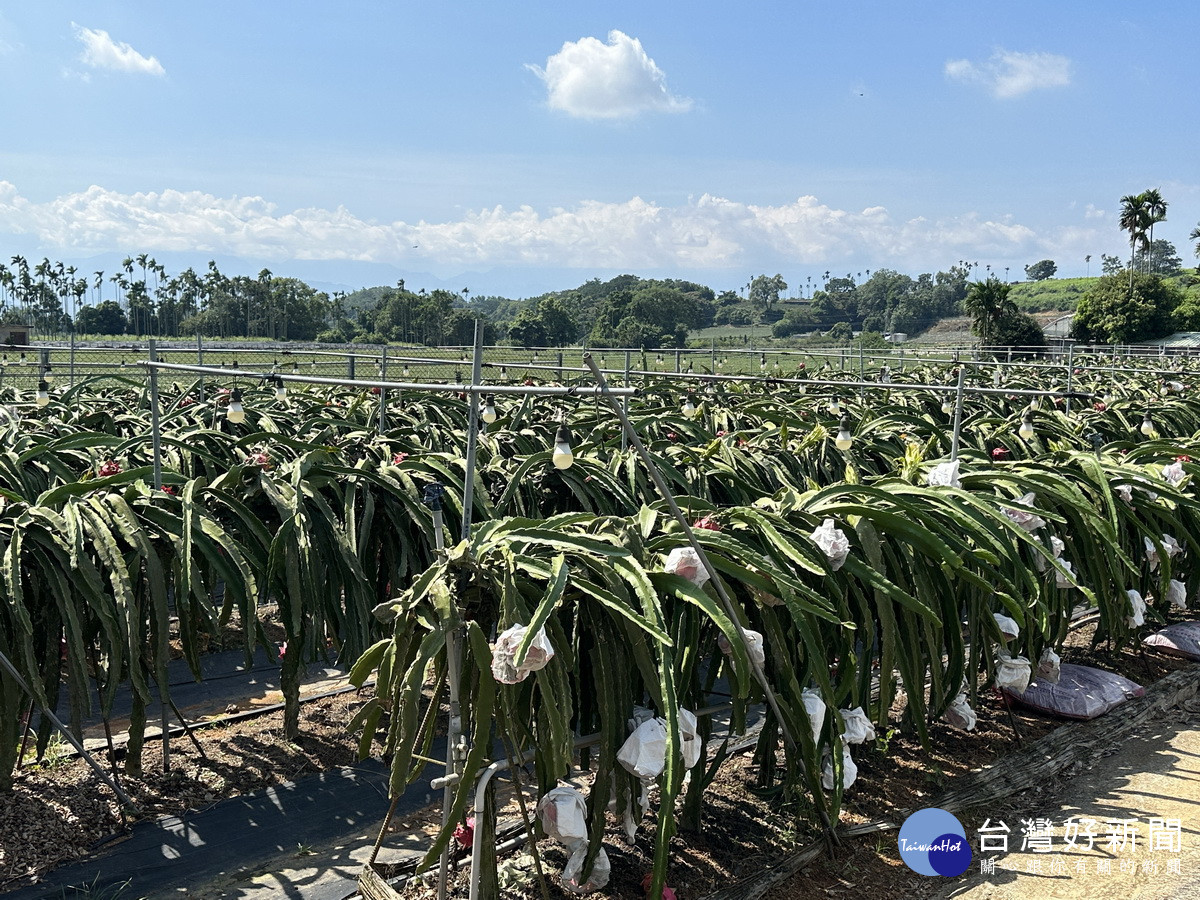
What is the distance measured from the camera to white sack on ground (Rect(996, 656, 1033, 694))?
4332 millimetres

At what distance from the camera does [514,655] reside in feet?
8.26

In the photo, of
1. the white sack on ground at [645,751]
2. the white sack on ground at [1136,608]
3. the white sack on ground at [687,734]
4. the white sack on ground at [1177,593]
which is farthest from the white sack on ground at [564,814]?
the white sack on ground at [1177,593]

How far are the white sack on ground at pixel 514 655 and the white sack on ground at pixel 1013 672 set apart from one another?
2682 mm

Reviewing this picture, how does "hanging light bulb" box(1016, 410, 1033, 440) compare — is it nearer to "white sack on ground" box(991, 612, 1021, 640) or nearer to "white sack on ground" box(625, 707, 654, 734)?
"white sack on ground" box(991, 612, 1021, 640)

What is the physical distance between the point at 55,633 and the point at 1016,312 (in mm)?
38550

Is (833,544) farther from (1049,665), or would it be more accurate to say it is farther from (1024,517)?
(1049,665)

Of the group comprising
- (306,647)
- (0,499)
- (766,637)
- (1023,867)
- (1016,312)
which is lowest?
(1023,867)

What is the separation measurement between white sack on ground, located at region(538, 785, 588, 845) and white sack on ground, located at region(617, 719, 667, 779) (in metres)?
0.19

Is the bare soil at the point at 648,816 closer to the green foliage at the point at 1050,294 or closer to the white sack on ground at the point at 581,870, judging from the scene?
the white sack on ground at the point at 581,870

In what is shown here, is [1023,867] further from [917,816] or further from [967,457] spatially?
[967,457]

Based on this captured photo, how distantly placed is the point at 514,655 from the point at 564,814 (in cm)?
66

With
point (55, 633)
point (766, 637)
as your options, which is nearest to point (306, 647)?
point (55, 633)

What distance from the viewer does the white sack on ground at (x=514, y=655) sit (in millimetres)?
2508

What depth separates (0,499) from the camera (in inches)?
145
